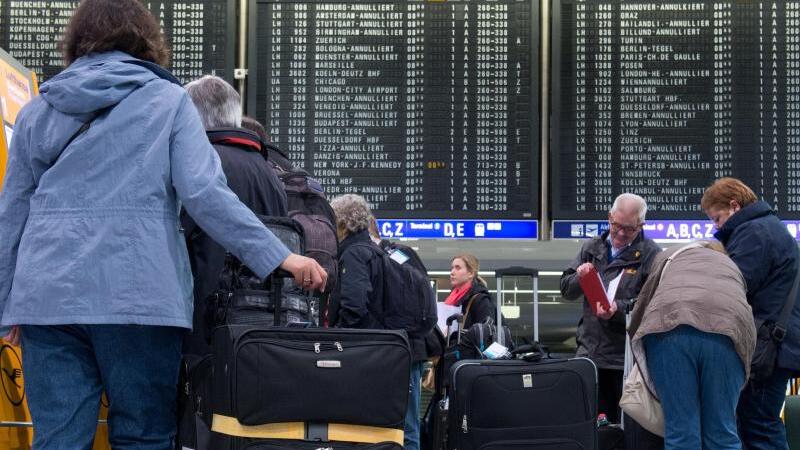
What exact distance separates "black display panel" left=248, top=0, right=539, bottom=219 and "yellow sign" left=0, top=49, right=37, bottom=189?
2.38m

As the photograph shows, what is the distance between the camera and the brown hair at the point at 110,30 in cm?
262

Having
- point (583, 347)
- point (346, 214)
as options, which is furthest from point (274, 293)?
point (583, 347)

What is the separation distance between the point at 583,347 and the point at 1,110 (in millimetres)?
2871

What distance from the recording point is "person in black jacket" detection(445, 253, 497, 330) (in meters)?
6.41

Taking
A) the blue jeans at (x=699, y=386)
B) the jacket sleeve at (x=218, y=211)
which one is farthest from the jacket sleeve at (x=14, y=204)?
the blue jeans at (x=699, y=386)

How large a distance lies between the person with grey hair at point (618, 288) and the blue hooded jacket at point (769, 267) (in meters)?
0.59

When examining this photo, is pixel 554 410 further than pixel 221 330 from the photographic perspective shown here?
Yes

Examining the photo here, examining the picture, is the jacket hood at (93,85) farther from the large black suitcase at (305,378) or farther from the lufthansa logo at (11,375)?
the lufthansa logo at (11,375)

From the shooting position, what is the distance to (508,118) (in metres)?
6.77

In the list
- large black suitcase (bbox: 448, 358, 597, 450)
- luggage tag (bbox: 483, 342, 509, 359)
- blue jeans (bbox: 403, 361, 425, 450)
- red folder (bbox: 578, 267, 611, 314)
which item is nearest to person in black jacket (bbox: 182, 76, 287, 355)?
large black suitcase (bbox: 448, 358, 597, 450)

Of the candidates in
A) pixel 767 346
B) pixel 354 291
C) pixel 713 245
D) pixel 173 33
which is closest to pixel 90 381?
pixel 354 291

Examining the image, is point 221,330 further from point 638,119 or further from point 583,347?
point 638,119

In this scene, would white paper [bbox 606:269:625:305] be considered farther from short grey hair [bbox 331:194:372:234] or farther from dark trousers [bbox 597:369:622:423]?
short grey hair [bbox 331:194:372:234]

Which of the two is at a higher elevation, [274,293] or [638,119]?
[638,119]
